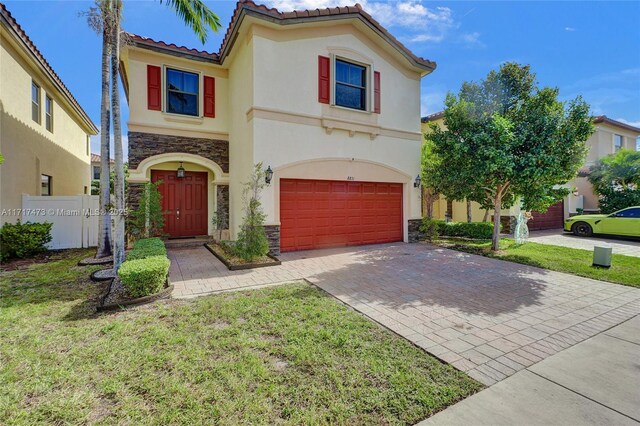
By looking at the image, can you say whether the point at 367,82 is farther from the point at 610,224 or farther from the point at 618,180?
the point at 618,180

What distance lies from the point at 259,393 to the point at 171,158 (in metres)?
10.0

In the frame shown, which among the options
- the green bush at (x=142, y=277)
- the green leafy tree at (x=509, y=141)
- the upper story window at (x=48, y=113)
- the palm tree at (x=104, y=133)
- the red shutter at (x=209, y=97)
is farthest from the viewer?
the upper story window at (x=48, y=113)

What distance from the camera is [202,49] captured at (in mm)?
10781

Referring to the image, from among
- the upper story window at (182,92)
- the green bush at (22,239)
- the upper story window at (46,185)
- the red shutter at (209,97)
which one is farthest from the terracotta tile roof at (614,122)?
the upper story window at (46,185)

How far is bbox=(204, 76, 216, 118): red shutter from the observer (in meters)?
11.2

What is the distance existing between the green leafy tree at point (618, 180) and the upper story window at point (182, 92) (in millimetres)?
21405

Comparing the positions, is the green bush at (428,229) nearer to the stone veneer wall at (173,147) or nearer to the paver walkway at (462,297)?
the paver walkway at (462,297)

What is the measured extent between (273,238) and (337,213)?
267cm

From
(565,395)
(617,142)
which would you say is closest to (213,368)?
(565,395)

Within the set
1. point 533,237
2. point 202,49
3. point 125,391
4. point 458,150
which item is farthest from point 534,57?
point 125,391

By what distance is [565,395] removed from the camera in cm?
275

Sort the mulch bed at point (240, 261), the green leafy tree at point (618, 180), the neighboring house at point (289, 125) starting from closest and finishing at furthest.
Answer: the mulch bed at point (240, 261), the neighboring house at point (289, 125), the green leafy tree at point (618, 180)

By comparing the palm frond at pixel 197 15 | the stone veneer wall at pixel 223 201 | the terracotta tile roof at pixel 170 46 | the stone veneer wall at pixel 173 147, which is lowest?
the stone veneer wall at pixel 223 201

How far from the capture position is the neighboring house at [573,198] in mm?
16078
